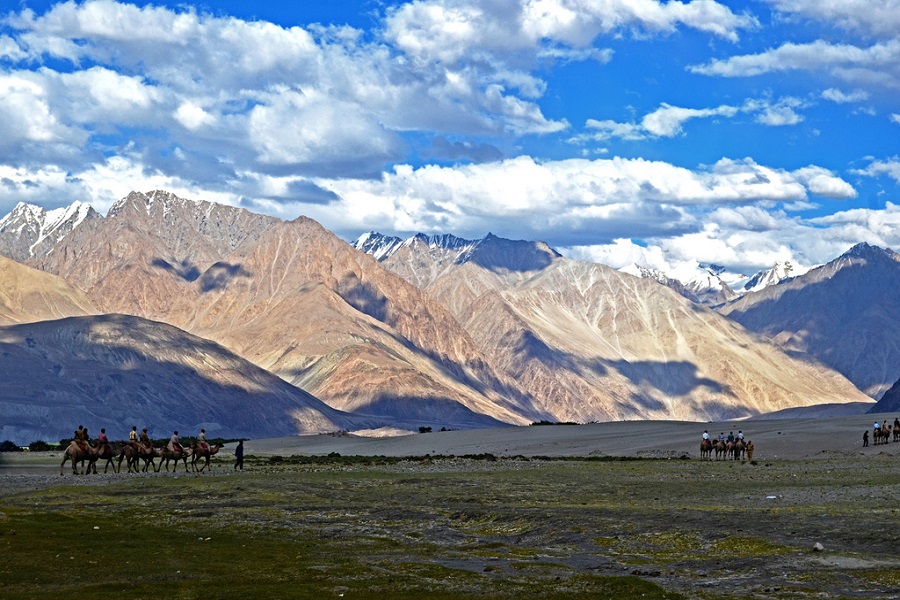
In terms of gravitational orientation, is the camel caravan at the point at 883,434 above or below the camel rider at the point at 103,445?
above

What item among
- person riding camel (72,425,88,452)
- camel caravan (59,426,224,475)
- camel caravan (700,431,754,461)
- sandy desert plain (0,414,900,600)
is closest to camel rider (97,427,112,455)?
camel caravan (59,426,224,475)

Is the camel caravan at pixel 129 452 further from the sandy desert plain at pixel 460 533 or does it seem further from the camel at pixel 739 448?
the camel at pixel 739 448

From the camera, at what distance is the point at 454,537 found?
106ft

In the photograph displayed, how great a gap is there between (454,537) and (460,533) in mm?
1016

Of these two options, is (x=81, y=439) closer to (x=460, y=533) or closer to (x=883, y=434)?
(x=460, y=533)

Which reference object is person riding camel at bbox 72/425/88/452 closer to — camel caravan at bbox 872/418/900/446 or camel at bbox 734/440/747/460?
camel at bbox 734/440/747/460

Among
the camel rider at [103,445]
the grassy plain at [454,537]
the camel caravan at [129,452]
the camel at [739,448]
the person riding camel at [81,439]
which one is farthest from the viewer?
the camel at [739,448]

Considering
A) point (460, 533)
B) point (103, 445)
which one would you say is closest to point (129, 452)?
point (103, 445)

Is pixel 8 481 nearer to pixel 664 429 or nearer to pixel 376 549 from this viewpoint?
pixel 376 549

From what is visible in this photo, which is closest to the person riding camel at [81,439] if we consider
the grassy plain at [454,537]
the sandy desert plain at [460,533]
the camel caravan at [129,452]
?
the camel caravan at [129,452]

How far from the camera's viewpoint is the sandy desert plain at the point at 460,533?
23.4m

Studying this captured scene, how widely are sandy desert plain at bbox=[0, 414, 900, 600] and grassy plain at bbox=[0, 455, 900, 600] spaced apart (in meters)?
0.07

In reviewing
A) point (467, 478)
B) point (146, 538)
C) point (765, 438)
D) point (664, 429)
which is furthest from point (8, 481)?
point (664, 429)

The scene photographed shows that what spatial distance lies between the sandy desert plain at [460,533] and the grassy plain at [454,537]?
0.22ft
